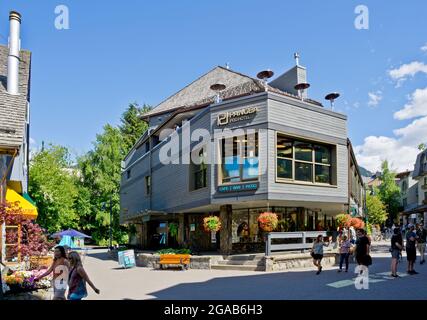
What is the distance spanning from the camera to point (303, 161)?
2133 cm

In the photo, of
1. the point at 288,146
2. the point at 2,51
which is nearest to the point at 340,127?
the point at 288,146

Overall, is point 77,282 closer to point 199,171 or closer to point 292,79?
point 199,171

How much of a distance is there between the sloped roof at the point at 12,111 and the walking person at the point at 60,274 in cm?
634

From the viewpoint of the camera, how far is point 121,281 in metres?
17.0

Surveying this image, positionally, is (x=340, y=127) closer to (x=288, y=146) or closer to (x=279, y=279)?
(x=288, y=146)

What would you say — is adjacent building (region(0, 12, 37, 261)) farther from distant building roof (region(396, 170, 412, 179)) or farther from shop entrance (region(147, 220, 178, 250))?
distant building roof (region(396, 170, 412, 179))

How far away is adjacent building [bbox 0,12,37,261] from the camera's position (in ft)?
47.4

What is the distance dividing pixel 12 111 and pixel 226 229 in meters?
11.1

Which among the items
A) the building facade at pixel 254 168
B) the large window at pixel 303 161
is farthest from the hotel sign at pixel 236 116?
the large window at pixel 303 161

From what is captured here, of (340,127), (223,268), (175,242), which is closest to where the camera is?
(223,268)

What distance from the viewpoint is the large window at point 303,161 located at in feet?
67.4

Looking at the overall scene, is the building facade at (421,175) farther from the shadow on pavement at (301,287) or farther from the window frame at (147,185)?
the shadow on pavement at (301,287)

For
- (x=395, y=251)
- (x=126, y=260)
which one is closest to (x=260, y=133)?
(x=395, y=251)

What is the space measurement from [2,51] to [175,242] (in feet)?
53.5
